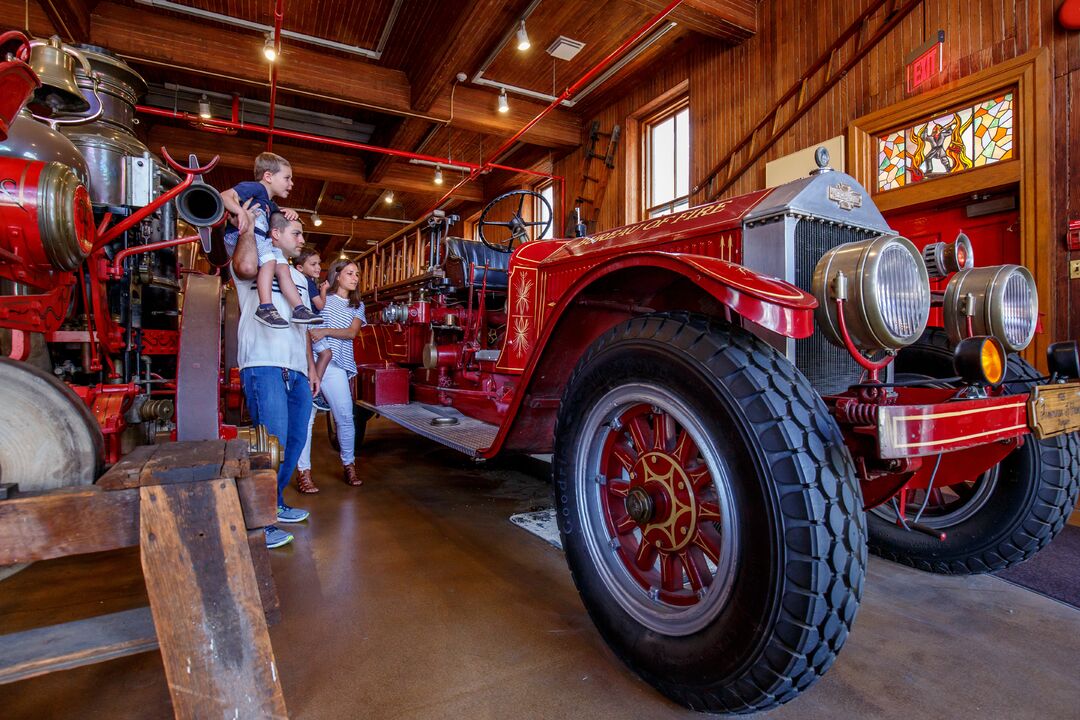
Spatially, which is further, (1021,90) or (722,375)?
(1021,90)

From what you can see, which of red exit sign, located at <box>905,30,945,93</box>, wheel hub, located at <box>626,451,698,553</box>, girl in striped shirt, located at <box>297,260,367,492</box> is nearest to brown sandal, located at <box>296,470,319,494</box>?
→ girl in striped shirt, located at <box>297,260,367,492</box>

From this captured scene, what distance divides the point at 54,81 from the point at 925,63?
5145 mm

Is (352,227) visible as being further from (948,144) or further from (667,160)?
(948,144)

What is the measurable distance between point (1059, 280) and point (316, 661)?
4.40m

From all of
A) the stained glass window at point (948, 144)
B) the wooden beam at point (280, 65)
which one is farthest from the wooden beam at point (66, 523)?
the wooden beam at point (280, 65)

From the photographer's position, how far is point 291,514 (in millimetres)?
2643

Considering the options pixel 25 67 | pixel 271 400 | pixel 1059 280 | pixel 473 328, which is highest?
pixel 25 67

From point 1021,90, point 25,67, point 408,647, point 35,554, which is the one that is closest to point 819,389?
point 408,647

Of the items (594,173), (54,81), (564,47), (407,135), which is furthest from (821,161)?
(407,135)

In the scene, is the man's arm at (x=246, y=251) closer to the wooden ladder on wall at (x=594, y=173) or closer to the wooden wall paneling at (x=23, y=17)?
the wooden wall paneling at (x=23, y=17)

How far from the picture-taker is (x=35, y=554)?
0.92m

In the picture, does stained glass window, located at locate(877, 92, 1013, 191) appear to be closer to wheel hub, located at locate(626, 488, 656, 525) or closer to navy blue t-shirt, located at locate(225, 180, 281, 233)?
wheel hub, located at locate(626, 488, 656, 525)

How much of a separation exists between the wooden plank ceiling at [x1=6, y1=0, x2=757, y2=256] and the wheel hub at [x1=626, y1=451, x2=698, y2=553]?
187 inches

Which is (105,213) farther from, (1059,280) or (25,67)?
(1059,280)
